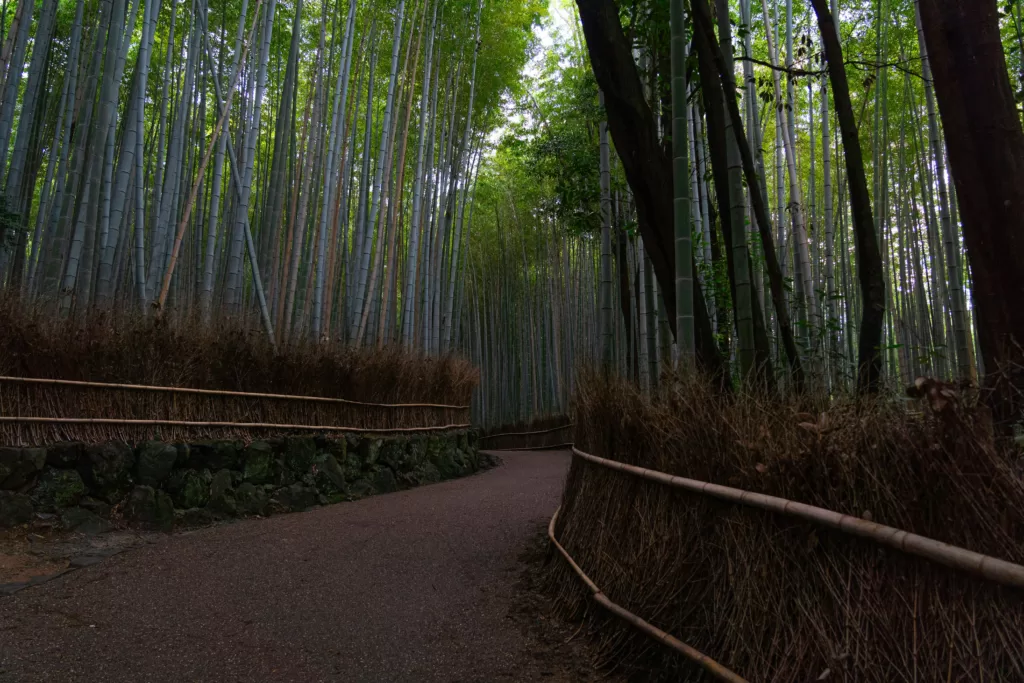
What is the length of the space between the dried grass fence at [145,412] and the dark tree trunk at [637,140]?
293cm

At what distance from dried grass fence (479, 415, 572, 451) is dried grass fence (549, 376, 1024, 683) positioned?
27.0ft

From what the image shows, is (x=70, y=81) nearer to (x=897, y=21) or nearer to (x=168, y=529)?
(x=168, y=529)

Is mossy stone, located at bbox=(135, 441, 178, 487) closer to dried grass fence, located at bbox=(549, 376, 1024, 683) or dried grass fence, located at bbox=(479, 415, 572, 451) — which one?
dried grass fence, located at bbox=(549, 376, 1024, 683)

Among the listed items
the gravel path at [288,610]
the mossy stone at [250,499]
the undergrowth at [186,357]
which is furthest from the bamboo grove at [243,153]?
the gravel path at [288,610]

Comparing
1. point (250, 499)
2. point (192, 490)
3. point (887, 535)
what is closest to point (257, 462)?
point (250, 499)

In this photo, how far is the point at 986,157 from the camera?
6.29ft

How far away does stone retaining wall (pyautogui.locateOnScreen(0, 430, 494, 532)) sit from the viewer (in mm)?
3498

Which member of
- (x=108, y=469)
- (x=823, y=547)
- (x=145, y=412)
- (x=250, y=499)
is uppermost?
(x=145, y=412)

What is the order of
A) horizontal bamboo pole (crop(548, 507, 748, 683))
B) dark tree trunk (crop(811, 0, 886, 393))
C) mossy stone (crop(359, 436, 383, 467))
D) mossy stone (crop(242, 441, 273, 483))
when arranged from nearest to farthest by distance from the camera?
1. horizontal bamboo pole (crop(548, 507, 748, 683))
2. dark tree trunk (crop(811, 0, 886, 393))
3. mossy stone (crop(242, 441, 273, 483))
4. mossy stone (crop(359, 436, 383, 467))

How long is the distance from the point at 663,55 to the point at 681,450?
2.78 metres

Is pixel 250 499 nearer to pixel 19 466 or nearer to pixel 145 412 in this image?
pixel 145 412

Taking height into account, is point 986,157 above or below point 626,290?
below

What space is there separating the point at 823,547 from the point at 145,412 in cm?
384

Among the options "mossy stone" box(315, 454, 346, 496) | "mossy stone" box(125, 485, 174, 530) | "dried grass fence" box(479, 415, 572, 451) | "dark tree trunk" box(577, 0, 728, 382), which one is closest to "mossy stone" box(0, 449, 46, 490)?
"mossy stone" box(125, 485, 174, 530)
